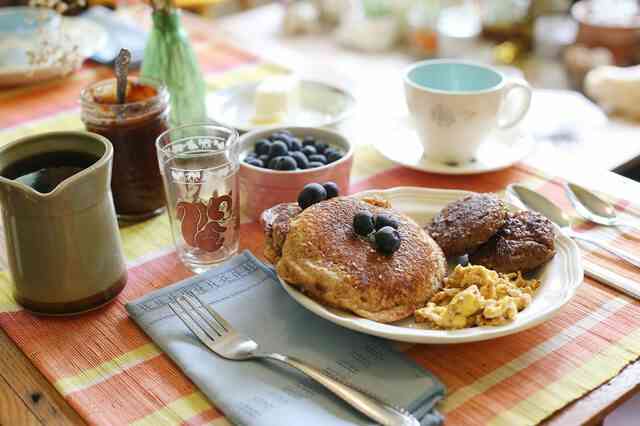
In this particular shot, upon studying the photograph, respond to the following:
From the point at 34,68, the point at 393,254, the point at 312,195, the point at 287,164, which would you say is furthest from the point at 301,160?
the point at 34,68

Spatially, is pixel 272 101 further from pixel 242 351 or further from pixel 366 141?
pixel 242 351

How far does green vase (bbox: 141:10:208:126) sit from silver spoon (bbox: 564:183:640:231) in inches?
27.5

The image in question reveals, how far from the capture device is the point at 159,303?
964 mm

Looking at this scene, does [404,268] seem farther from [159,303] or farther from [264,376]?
[159,303]

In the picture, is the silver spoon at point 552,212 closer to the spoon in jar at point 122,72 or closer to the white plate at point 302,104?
the white plate at point 302,104

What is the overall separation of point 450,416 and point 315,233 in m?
0.28

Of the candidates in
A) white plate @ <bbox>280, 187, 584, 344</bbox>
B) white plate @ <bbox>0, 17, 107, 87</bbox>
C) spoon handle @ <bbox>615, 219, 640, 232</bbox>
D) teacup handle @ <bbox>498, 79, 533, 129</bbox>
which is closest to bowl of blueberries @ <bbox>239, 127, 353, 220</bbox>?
white plate @ <bbox>280, 187, 584, 344</bbox>

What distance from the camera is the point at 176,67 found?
55.7 inches

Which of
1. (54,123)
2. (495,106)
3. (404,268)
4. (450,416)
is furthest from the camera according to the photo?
(54,123)

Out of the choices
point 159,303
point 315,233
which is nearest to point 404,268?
point 315,233

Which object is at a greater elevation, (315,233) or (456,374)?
(315,233)

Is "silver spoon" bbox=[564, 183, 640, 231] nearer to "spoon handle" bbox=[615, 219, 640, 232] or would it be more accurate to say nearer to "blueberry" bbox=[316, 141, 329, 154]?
"spoon handle" bbox=[615, 219, 640, 232]

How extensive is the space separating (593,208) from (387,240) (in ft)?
1.54

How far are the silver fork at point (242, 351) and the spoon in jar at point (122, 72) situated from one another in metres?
0.38
